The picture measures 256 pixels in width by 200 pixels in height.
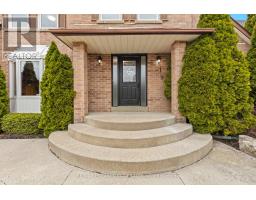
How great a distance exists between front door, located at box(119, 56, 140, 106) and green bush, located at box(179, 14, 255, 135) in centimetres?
247

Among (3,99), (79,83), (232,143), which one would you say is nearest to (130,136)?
(79,83)

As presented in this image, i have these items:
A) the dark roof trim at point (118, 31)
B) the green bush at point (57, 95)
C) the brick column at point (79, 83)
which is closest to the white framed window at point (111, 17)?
the brick column at point (79, 83)

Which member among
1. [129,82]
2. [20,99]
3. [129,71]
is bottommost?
[20,99]

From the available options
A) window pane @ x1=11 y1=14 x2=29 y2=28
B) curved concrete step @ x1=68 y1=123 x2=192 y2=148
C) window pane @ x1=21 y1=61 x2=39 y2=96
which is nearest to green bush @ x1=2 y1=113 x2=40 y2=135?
curved concrete step @ x1=68 y1=123 x2=192 y2=148

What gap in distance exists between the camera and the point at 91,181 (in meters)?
3.03

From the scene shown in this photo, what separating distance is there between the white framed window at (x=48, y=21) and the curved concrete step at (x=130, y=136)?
5580mm

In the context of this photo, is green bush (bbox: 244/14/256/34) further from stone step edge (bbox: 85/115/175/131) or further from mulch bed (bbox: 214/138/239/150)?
stone step edge (bbox: 85/115/175/131)

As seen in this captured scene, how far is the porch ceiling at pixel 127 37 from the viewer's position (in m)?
A: 4.54

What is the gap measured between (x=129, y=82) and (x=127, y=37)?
251cm

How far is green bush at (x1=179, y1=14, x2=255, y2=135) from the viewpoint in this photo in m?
4.85

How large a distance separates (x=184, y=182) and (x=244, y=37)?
8.88 meters

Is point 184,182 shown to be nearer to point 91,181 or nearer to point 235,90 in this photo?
point 91,181

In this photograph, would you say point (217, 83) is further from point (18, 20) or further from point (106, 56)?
point (18, 20)

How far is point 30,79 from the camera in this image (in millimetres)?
8086
